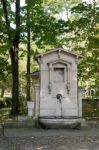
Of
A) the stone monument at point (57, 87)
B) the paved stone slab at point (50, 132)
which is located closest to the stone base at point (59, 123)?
the paved stone slab at point (50, 132)

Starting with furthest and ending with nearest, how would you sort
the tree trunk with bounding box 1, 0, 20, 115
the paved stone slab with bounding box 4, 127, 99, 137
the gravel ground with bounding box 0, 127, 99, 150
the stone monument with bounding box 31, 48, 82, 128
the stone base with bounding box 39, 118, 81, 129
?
the tree trunk with bounding box 1, 0, 20, 115
the stone monument with bounding box 31, 48, 82, 128
the stone base with bounding box 39, 118, 81, 129
the paved stone slab with bounding box 4, 127, 99, 137
the gravel ground with bounding box 0, 127, 99, 150

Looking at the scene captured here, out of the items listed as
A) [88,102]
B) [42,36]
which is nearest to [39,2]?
[42,36]

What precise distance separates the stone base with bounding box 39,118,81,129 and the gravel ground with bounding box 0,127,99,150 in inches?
16.1

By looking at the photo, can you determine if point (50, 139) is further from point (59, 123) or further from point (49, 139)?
point (59, 123)

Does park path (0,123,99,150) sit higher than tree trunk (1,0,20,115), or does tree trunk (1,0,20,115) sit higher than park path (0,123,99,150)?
tree trunk (1,0,20,115)

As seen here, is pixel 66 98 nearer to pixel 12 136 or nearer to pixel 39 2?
pixel 12 136

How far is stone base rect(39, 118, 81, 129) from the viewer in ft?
52.3

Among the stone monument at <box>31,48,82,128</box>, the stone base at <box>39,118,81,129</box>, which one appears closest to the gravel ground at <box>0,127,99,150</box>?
the stone base at <box>39,118,81,129</box>

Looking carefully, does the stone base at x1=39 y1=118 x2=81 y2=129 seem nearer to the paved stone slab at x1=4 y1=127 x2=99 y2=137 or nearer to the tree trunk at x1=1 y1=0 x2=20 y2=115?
the paved stone slab at x1=4 y1=127 x2=99 y2=137

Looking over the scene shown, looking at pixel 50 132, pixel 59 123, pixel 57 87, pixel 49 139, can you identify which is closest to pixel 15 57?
pixel 57 87

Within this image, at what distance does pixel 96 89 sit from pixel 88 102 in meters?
2.19

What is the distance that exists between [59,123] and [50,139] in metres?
2.97

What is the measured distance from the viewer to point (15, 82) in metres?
21.7

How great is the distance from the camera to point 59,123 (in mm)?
16031
